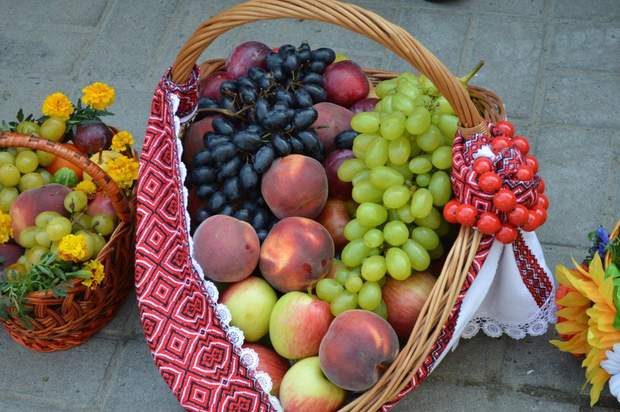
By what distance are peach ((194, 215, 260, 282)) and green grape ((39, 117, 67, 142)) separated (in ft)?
1.78

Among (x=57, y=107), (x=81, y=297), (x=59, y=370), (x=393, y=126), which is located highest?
(x=393, y=126)

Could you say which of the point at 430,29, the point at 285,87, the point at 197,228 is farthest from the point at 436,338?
the point at 430,29

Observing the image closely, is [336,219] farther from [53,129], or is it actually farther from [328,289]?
[53,129]

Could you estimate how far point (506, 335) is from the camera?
1879 mm

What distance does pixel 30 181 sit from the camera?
1.89 meters

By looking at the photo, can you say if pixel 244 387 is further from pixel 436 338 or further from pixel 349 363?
pixel 436 338

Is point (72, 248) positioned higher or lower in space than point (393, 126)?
lower

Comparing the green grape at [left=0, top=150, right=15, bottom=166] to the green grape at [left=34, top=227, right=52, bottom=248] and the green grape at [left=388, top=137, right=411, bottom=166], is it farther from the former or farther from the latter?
the green grape at [left=388, top=137, right=411, bottom=166]

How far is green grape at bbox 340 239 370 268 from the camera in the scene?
1.60 m

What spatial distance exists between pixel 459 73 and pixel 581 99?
384mm

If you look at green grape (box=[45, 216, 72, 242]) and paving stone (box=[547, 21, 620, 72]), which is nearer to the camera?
green grape (box=[45, 216, 72, 242])

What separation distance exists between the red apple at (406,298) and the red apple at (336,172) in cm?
25

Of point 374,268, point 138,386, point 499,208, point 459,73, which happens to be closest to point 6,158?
point 138,386

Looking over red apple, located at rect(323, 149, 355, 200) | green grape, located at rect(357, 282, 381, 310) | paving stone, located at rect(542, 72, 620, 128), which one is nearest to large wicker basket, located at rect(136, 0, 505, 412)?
green grape, located at rect(357, 282, 381, 310)
